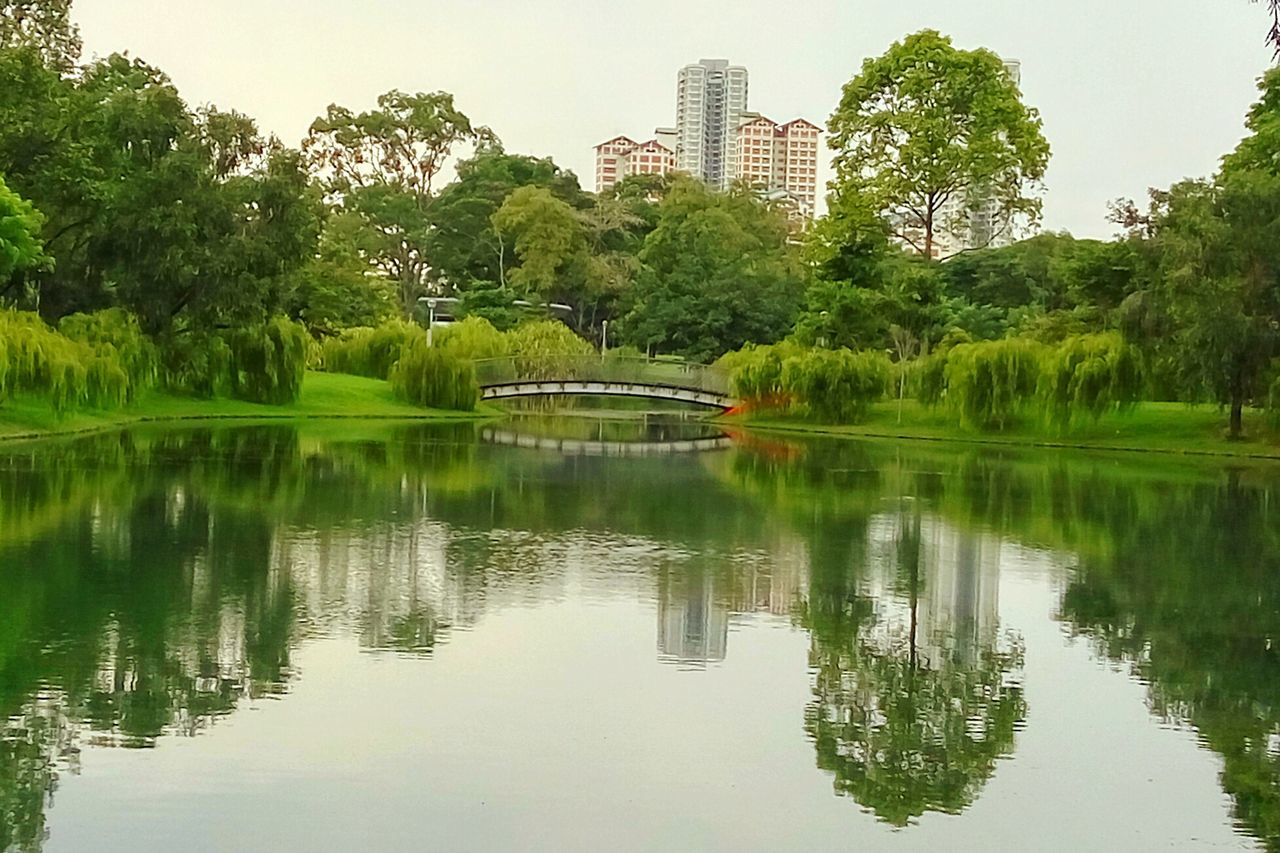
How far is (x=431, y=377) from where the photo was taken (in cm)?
5481

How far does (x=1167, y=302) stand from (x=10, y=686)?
122 feet

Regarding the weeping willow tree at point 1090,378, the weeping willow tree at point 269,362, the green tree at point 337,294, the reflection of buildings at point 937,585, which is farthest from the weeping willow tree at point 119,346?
the weeping willow tree at point 1090,378

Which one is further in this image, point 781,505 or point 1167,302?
point 1167,302

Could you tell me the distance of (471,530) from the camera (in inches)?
786

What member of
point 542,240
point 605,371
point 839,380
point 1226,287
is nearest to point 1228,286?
point 1226,287

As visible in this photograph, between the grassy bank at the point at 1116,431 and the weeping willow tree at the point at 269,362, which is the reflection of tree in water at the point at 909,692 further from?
the weeping willow tree at the point at 269,362

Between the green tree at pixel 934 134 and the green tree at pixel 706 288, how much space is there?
414 inches

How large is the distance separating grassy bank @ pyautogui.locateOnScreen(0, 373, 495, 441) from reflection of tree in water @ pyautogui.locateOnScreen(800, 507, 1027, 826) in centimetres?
2236

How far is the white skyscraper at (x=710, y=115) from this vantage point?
581 feet

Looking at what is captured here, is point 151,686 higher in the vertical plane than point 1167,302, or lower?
lower

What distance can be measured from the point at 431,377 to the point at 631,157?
123m

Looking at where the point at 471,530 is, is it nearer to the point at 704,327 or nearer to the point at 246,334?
the point at 246,334

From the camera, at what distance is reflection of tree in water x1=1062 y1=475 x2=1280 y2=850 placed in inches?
389

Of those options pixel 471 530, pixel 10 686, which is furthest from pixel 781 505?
pixel 10 686
